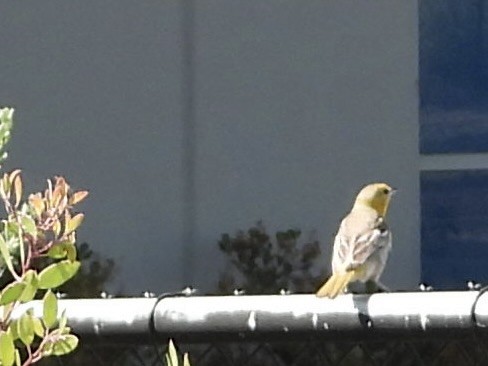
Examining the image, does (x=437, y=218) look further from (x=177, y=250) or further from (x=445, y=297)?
(x=445, y=297)

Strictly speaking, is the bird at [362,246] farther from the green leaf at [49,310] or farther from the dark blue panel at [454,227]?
the green leaf at [49,310]

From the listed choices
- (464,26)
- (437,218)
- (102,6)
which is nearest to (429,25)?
(464,26)

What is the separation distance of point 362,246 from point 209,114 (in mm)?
2955

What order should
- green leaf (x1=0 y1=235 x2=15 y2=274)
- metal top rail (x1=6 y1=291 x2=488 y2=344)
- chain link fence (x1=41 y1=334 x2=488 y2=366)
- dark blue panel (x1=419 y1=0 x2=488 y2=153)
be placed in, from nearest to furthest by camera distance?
green leaf (x1=0 y1=235 x2=15 y2=274)
metal top rail (x1=6 y1=291 x2=488 y2=344)
chain link fence (x1=41 y1=334 x2=488 y2=366)
dark blue panel (x1=419 y1=0 x2=488 y2=153)

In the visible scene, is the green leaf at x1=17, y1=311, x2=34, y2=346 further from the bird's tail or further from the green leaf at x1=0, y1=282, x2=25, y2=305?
the bird's tail

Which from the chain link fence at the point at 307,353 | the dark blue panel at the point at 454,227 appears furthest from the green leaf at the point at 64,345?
the dark blue panel at the point at 454,227

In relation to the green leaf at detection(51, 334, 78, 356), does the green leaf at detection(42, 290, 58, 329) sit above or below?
above

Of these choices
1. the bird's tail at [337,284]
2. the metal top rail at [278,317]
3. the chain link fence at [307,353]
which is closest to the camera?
the metal top rail at [278,317]

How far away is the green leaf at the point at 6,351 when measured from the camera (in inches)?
75.5

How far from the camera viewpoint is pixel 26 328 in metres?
1.97

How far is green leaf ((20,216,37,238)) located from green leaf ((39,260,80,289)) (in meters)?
0.04

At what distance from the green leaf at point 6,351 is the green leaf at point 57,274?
0.22 ft

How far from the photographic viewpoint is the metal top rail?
9.41 feet

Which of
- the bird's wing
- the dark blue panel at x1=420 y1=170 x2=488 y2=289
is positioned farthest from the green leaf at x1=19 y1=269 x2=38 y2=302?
the dark blue panel at x1=420 y1=170 x2=488 y2=289
